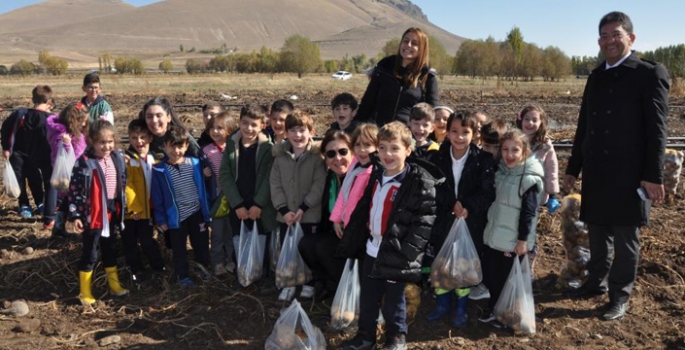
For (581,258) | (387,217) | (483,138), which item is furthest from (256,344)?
(581,258)

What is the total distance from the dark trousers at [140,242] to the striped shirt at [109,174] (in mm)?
388

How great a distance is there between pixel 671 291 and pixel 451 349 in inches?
85.5

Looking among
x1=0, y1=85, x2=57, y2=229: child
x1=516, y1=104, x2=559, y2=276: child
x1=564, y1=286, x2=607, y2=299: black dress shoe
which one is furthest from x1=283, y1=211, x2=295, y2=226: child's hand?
x1=0, y1=85, x2=57, y2=229: child

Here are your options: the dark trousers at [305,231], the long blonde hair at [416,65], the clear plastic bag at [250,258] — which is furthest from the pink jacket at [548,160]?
the clear plastic bag at [250,258]

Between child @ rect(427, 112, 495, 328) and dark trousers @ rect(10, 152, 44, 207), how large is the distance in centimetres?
535

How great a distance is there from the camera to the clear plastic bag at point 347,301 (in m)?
3.89

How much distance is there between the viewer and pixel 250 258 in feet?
15.6

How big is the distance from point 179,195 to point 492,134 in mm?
2678

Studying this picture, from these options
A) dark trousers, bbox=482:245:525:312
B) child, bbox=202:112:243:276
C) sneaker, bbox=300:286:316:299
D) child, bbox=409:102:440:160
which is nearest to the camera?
dark trousers, bbox=482:245:525:312

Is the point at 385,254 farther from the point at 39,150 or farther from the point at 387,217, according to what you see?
the point at 39,150

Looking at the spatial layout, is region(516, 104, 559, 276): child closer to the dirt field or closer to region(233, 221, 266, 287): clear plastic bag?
the dirt field

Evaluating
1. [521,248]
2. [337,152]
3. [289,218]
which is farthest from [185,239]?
[521,248]

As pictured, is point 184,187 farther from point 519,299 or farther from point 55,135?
point 519,299

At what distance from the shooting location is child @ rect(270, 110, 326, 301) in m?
4.59
